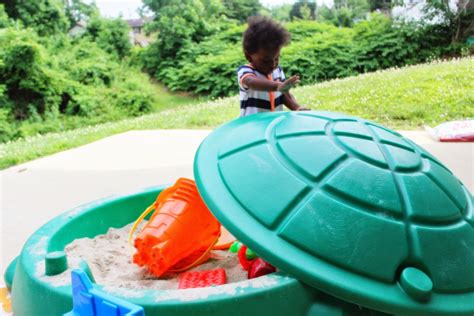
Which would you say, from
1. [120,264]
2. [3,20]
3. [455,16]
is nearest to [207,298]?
[120,264]

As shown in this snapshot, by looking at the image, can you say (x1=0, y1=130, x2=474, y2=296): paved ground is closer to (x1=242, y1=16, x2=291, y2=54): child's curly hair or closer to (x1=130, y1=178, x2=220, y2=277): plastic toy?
(x1=130, y1=178, x2=220, y2=277): plastic toy

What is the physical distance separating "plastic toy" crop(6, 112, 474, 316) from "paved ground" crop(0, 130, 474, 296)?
4.44ft

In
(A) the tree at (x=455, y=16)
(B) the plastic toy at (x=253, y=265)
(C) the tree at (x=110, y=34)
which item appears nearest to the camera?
(B) the plastic toy at (x=253, y=265)

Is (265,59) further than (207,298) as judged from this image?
Yes

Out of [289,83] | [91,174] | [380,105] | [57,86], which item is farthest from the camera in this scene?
[57,86]

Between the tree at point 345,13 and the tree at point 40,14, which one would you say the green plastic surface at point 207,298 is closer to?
the tree at point 40,14

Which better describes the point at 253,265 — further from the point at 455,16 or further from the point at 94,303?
the point at 455,16

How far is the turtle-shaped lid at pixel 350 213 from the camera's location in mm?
1204

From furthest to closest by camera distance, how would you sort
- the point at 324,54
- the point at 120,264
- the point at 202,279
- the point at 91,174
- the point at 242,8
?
the point at 242,8, the point at 324,54, the point at 91,174, the point at 120,264, the point at 202,279

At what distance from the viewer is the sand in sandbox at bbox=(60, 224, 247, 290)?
159 centimetres

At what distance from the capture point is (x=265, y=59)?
2.42m

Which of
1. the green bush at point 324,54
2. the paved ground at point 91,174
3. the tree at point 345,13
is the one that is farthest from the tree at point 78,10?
the paved ground at point 91,174

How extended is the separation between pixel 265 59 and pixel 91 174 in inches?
83.6

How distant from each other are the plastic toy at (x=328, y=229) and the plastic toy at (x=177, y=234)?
28 cm
